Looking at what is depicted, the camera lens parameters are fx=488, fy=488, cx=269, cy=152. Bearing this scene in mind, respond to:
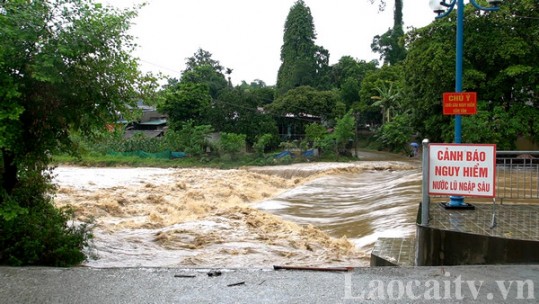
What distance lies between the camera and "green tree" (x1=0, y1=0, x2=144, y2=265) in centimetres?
710

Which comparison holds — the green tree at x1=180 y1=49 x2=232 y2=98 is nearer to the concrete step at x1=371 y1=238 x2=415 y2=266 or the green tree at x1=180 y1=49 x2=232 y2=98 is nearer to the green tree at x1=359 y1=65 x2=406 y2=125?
the green tree at x1=359 y1=65 x2=406 y2=125

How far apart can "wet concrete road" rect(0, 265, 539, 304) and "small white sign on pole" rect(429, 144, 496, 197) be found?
1.48 meters

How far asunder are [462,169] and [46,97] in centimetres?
647

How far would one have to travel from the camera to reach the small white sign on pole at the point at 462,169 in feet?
23.0

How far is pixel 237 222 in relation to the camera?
48.5ft

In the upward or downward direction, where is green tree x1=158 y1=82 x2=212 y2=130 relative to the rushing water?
upward

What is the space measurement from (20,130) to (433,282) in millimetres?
6188

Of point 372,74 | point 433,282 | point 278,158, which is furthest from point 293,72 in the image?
point 433,282

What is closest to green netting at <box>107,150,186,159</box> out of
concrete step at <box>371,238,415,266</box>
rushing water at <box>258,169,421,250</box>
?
rushing water at <box>258,169,421,250</box>

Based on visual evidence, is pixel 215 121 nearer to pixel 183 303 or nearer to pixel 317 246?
pixel 317 246

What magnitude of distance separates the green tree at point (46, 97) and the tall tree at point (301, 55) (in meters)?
57.3

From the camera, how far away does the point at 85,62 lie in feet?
26.5

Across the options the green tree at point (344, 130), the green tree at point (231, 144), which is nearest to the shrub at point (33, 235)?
the green tree at point (231, 144)

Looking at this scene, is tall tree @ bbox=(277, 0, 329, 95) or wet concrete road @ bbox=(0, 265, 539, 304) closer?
wet concrete road @ bbox=(0, 265, 539, 304)
